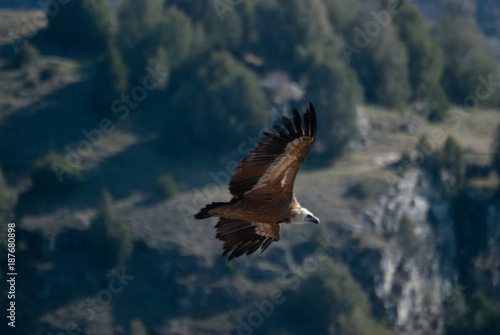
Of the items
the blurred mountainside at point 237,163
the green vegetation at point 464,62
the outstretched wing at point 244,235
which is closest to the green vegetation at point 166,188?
the blurred mountainside at point 237,163

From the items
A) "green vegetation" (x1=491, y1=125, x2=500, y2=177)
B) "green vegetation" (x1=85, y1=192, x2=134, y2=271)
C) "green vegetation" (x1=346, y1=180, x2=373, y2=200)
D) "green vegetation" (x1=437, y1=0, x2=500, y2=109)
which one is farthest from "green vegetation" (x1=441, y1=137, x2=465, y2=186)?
"green vegetation" (x1=85, y1=192, x2=134, y2=271)

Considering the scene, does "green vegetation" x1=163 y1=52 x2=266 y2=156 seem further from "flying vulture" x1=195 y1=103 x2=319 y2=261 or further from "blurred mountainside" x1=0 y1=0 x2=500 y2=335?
"flying vulture" x1=195 y1=103 x2=319 y2=261

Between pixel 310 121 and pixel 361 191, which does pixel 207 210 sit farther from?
pixel 361 191

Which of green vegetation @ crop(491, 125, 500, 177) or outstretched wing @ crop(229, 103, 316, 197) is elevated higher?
outstretched wing @ crop(229, 103, 316, 197)

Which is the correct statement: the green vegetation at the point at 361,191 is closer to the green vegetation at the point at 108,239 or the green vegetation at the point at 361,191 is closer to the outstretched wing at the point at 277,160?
the green vegetation at the point at 108,239

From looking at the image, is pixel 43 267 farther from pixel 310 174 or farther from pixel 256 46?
pixel 256 46

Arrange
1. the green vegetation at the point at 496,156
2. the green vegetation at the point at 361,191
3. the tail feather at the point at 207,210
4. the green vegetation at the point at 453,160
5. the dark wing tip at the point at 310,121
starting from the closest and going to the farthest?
the dark wing tip at the point at 310,121 < the tail feather at the point at 207,210 < the green vegetation at the point at 361,191 < the green vegetation at the point at 453,160 < the green vegetation at the point at 496,156

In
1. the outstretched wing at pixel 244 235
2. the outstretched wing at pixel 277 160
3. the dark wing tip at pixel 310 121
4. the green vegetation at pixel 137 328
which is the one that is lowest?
the green vegetation at pixel 137 328
